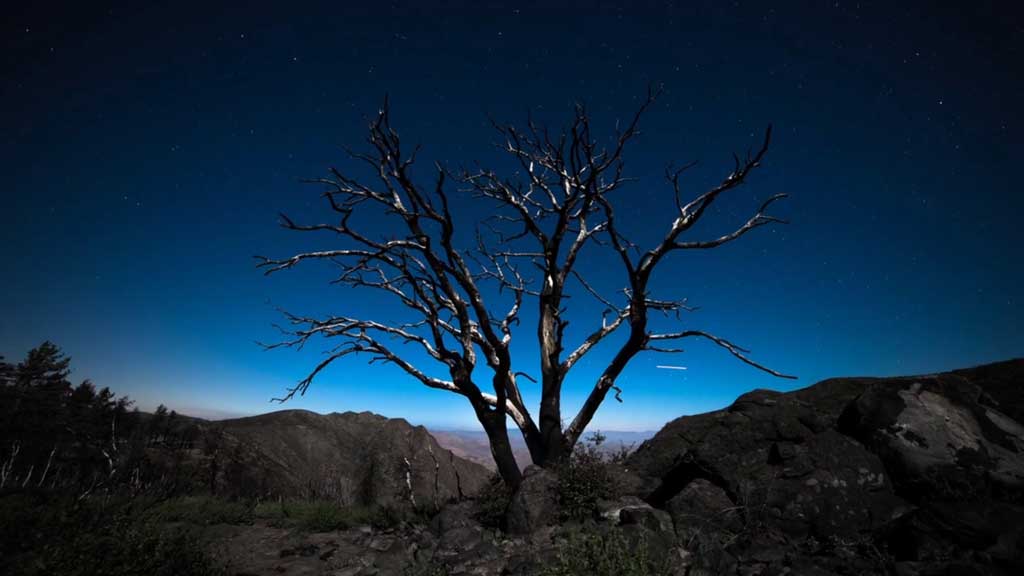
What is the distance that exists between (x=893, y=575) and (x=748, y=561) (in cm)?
151

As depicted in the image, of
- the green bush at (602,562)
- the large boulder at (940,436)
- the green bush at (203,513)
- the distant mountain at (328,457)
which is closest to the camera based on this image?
the green bush at (602,562)

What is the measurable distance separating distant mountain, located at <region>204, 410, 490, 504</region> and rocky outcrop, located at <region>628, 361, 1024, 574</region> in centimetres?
1525

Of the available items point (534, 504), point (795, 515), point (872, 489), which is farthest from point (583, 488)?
point (872, 489)

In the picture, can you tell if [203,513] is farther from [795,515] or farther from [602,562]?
[795,515]

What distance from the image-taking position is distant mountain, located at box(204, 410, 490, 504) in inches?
768

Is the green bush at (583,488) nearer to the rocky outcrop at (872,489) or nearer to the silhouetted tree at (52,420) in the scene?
the rocky outcrop at (872,489)

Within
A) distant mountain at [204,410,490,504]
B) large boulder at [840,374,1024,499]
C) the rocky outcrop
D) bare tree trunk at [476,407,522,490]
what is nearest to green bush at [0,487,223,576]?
bare tree trunk at [476,407,522,490]

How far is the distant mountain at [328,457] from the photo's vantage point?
19516 mm

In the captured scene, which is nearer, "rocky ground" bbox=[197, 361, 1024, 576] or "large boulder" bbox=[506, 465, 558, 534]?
"rocky ground" bbox=[197, 361, 1024, 576]

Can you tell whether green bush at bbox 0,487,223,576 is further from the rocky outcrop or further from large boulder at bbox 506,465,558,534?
the rocky outcrop

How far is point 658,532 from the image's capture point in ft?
18.3

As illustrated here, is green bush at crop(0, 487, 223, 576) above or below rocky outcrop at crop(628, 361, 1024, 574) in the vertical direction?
below

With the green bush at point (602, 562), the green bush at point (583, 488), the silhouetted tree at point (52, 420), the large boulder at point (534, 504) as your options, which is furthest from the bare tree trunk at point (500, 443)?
the silhouetted tree at point (52, 420)

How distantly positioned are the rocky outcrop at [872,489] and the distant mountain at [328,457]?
15253 mm
